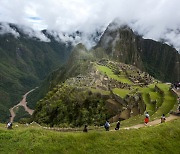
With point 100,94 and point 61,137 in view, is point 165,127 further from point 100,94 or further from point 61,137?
point 100,94

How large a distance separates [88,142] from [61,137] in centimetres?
468

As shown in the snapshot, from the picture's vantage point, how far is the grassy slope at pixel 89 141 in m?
54.6

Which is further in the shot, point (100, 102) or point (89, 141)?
point (100, 102)

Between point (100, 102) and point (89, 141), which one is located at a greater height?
point (100, 102)

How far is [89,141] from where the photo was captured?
5688cm

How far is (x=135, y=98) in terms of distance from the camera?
342ft

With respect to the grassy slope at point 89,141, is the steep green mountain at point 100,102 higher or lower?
higher

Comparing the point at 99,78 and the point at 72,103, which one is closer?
the point at 72,103

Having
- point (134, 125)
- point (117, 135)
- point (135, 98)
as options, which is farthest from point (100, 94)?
point (117, 135)

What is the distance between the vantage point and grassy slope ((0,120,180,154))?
179 feet

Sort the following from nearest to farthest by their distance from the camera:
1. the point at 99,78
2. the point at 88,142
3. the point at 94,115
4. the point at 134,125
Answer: the point at 88,142
the point at 134,125
the point at 94,115
the point at 99,78

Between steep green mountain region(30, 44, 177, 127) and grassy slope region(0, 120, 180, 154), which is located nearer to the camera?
grassy slope region(0, 120, 180, 154)

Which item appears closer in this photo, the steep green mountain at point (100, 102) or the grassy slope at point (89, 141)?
the grassy slope at point (89, 141)

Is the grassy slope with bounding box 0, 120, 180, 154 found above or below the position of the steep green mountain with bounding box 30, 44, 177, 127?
below
